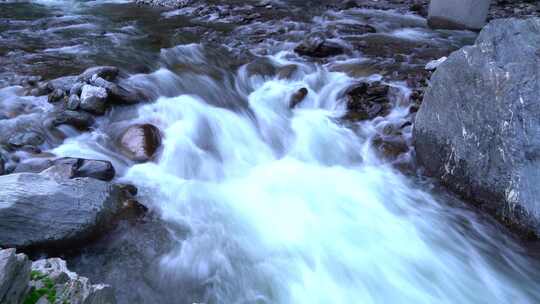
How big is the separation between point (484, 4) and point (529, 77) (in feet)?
26.5

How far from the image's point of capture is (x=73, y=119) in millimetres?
6035

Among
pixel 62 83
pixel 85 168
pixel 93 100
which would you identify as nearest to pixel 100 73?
pixel 62 83

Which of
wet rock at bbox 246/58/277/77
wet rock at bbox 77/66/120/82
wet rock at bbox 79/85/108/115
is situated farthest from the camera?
wet rock at bbox 246/58/277/77

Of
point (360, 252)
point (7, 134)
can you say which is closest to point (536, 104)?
point (360, 252)

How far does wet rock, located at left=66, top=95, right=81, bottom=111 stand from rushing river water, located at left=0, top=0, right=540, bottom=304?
0.45m

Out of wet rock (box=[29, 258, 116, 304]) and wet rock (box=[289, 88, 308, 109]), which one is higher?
wet rock (box=[29, 258, 116, 304])

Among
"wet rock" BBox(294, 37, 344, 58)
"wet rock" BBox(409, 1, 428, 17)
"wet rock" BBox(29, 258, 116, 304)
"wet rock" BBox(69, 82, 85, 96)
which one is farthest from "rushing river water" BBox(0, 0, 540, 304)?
"wet rock" BBox(409, 1, 428, 17)

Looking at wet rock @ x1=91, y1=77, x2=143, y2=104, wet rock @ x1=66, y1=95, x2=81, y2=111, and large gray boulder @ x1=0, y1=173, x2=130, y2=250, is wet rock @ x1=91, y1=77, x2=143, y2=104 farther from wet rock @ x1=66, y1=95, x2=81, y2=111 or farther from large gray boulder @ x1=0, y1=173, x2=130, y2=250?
large gray boulder @ x1=0, y1=173, x2=130, y2=250

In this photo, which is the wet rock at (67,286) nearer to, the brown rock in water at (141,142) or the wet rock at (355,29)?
the brown rock in water at (141,142)

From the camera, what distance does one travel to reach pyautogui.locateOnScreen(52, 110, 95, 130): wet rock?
235 inches

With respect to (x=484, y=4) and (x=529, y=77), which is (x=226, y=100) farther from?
(x=484, y=4)

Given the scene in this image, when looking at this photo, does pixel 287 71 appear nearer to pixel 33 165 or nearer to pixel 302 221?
pixel 302 221

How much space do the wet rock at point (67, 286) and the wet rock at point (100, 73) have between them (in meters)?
4.79

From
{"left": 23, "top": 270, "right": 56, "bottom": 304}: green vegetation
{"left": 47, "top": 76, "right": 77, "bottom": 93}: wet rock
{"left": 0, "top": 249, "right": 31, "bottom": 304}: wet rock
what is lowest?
{"left": 47, "top": 76, "right": 77, "bottom": 93}: wet rock
